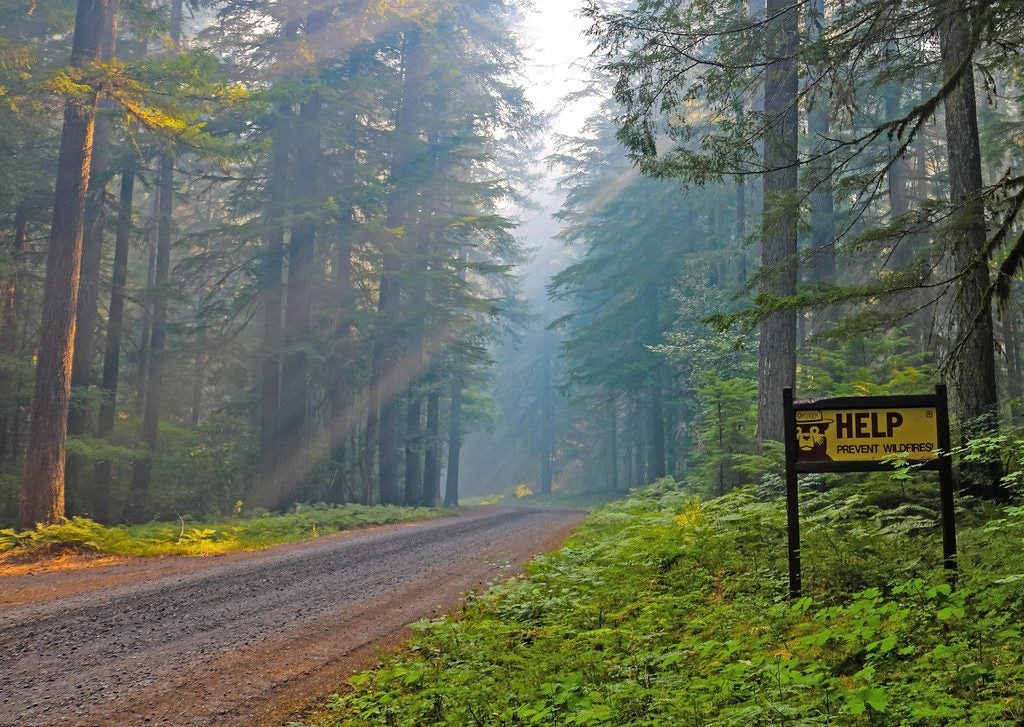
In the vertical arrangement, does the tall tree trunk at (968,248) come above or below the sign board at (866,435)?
above

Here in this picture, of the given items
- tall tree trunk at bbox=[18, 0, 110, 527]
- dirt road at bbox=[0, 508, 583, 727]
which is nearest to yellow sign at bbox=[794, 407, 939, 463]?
dirt road at bbox=[0, 508, 583, 727]

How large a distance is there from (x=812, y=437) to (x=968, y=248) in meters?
4.14

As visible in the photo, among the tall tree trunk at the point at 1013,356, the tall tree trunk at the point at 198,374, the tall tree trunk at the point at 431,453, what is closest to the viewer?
Result: the tall tree trunk at the point at 1013,356

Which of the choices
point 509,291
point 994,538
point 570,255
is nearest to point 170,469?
point 994,538

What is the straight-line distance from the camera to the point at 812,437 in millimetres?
5676

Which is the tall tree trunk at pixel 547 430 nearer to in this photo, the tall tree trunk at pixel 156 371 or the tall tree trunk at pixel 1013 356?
the tall tree trunk at pixel 156 371

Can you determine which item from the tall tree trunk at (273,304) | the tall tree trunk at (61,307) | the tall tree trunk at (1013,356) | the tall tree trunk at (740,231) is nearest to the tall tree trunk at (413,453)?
the tall tree trunk at (273,304)

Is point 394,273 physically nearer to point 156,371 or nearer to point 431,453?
point 156,371

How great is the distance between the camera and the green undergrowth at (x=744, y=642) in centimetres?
361

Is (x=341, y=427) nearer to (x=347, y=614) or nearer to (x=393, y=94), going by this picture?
(x=393, y=94)

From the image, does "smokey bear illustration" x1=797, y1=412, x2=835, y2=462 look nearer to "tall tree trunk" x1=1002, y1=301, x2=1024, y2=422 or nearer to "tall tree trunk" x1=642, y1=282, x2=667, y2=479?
"tall tree trunk" x1=1002, y1=301, x2=1024, y2=422

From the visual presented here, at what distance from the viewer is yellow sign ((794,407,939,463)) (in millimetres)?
5383

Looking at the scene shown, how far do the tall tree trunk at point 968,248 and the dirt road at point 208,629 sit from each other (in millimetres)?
6161

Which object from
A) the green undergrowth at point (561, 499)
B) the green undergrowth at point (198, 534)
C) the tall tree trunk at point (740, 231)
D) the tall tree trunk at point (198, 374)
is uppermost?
the tall tree trunk at point (740, 231)
